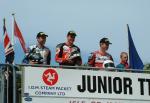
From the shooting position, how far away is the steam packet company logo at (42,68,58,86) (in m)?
11.1

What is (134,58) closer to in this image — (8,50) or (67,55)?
(8,50)

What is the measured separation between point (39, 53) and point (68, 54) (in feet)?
1.94

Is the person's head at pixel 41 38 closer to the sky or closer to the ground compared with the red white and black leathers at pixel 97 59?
closer to the sky

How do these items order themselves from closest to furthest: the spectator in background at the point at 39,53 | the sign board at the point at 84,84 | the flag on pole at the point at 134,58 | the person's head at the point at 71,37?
the sign board at the point at 84,84, the spectator in background at the point at 39,53, the person's head at the point at 71,37, the flag on pole at the point at 134,58

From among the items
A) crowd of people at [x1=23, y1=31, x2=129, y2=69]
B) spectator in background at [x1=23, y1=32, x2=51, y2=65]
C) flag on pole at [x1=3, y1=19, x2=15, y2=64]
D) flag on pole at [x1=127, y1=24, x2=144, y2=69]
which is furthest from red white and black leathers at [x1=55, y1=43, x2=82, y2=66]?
flag on pole at [x1=127, y1=24, x2=144, y2=69]

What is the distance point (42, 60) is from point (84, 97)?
1.11m

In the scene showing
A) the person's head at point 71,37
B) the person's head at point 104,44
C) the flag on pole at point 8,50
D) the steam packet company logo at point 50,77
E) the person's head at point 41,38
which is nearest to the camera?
the steam packet company logo at point 50,77

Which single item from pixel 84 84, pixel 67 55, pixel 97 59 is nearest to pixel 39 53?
pixel 67 55

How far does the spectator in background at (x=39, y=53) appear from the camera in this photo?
11.4 meters

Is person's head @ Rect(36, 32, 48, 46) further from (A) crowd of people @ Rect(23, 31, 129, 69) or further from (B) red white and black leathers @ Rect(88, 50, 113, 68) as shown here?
(B) red white and black leathers @ Rect(88, 50, 113, 68)

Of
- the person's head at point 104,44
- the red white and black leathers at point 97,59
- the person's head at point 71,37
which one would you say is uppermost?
the person's head at point 71,37

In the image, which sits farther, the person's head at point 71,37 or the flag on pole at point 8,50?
the flag on pole at point 8,50

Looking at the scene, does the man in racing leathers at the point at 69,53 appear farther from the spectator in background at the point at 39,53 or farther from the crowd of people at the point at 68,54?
the spectator in background at the point at 39,53

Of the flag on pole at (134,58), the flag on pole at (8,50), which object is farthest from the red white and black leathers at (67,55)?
the flag on pole at (134,58)
